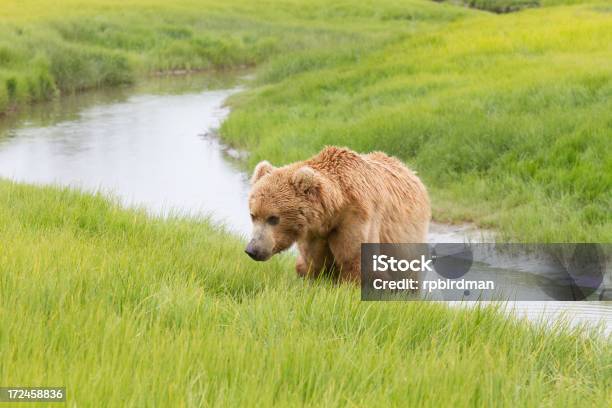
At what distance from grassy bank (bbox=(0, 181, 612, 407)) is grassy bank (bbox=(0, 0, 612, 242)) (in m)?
4.88

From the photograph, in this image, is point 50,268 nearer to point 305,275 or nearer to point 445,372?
point 305,275

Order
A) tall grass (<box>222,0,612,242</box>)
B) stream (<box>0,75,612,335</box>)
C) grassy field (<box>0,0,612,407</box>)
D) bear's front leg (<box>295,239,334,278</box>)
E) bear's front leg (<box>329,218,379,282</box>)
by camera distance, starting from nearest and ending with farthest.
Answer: grassy field (<box>0,0,612,407</box>) < bear's front leg (<box>329,218,379,282</box>) < bear's front leg (<box>295,239,334,278</box>) < tall grass (<box>222,0,612,242</box>) < stream (<box>0,75,612,335</box>)

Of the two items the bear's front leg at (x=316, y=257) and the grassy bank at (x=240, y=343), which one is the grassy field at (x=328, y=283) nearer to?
the grassy bank at (x=240, y=343)

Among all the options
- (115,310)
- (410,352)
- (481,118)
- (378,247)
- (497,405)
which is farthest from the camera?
(481,118)

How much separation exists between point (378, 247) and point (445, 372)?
8.25 feet

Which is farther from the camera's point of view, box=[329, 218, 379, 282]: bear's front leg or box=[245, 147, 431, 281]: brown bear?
box=[329, 218, 379, 282]: bear's front leg

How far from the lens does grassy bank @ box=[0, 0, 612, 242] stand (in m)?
10.7

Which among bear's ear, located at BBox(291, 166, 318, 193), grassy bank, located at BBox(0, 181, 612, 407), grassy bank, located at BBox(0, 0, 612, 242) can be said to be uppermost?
bear's ear, located at BBox(291, 166, 318, 193)

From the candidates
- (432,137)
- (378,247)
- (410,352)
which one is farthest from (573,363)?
(432,137)

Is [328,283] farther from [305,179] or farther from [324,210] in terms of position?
[305,179]

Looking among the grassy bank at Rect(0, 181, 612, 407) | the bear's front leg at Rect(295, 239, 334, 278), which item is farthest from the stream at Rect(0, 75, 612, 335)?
the grassy bank at Rect(0, 181, 612, 407)

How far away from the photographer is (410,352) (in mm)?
4062

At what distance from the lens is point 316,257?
6.02 metres

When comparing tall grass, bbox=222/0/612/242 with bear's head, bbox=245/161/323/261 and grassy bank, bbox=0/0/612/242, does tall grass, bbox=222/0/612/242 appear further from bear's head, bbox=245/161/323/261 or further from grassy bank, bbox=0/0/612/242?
bear's head, bbox=245/161/323/261
